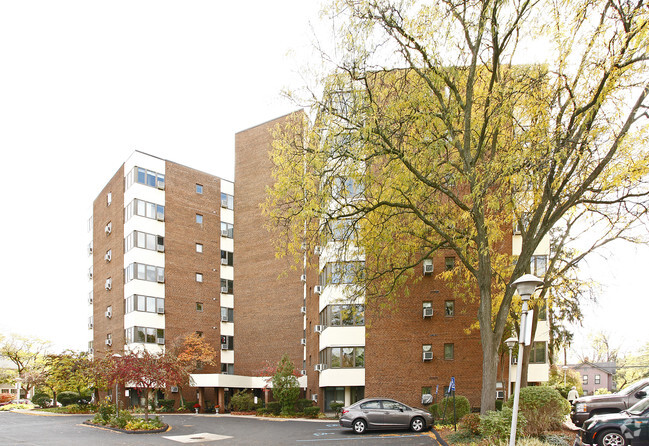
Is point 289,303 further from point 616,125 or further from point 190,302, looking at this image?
point 616,125

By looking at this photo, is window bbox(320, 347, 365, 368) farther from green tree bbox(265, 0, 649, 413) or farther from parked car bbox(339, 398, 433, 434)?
green tree bbox(265, 0, 649, 413)

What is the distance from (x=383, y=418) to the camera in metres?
22.4

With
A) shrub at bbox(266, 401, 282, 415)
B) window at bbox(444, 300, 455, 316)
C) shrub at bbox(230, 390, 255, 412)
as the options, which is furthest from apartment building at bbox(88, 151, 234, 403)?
window at bbox(444, 300, 455, 316)

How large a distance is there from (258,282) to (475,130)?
29.3m

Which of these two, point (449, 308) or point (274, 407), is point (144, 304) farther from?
point (449, 308)

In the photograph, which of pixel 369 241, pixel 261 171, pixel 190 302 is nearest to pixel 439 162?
pixel 369 241

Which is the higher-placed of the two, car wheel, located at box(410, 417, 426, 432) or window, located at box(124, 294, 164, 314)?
window, located at box(124, 294, 164, 314)

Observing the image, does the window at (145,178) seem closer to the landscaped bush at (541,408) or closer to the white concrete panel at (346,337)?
the white concrete panel at (346,337)

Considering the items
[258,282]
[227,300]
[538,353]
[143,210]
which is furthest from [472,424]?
[143,210]

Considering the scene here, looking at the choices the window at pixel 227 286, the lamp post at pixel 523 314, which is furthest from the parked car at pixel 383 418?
the window at pixel 227 286

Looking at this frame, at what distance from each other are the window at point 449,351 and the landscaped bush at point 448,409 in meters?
2.42

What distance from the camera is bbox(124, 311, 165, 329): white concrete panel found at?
41094 mm

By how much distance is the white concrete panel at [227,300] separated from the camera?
4694 cm

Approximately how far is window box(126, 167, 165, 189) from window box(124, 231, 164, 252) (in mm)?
4205
